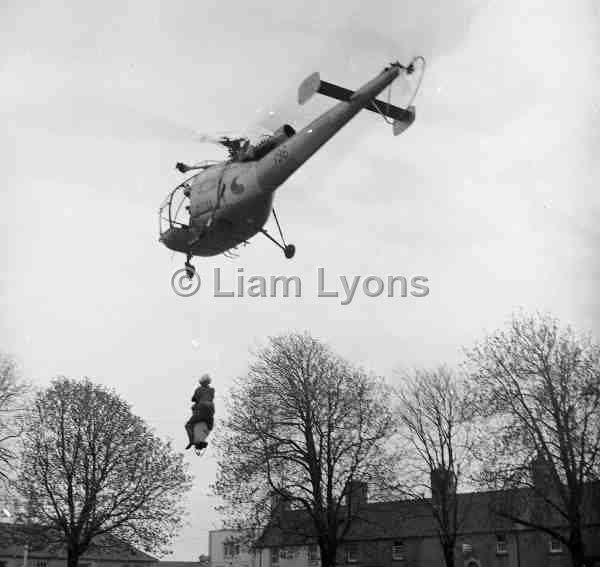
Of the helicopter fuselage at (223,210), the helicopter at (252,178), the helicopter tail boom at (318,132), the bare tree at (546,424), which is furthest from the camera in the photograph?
the bare tree at (546,424)

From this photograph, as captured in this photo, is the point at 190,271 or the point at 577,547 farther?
the point at 577,547

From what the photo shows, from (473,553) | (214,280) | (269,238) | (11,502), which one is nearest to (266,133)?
(269,238)

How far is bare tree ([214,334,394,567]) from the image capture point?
34.0m

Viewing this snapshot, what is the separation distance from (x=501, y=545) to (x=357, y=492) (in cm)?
1594

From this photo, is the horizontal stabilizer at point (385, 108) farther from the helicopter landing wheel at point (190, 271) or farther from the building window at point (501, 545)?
the building window at point (501, 545)

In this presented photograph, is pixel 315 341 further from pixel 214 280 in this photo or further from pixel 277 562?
pixel 277 562

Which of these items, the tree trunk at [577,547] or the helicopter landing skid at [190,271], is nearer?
the helicopter landing skid at [190,271]

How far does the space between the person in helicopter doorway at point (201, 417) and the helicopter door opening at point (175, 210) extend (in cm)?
709

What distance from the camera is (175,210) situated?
1678cm

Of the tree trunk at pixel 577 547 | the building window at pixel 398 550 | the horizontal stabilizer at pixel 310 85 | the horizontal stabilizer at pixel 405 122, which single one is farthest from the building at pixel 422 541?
the horizontal stabilizer at pixel 310 85

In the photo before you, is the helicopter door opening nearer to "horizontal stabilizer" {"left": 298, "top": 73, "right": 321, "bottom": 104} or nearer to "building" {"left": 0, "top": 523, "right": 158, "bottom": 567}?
"horizontal stabilizer" {"left": 298, "top": 73, "right": 321, "bottom": 104}

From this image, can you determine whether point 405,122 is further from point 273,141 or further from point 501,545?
point 501,545

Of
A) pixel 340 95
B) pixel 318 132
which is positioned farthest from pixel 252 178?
pixel 340 95

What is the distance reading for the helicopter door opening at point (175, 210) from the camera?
655 inches
